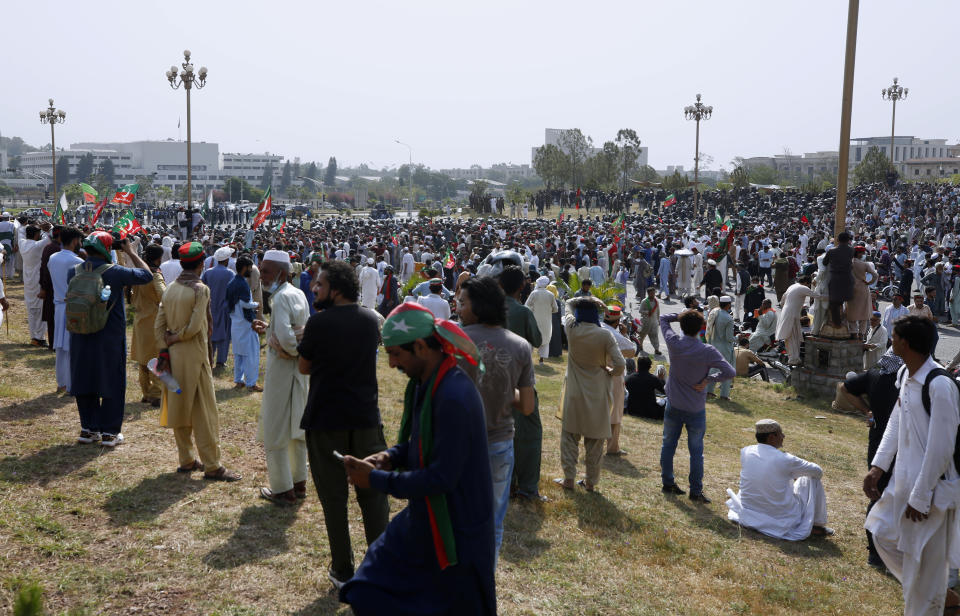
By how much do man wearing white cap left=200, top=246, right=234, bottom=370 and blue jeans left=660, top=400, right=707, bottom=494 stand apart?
16.8 feet

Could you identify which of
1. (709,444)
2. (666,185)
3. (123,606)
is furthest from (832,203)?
(123,606)

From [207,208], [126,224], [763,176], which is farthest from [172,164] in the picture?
[126,224]

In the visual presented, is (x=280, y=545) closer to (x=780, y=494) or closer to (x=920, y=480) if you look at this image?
(x=920, y=480)

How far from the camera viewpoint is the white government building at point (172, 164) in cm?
14012

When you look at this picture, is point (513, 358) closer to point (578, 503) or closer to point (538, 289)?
point (578, 503)

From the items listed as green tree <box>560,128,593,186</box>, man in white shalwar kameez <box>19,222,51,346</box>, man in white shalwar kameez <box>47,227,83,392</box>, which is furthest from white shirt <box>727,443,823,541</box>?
green tree <box>560,128,593,186</box>

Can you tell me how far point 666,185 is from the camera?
5994 centimetres

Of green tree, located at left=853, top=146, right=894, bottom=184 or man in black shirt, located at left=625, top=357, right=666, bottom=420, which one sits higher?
green tree, located at left=853, top=146, right=894, bottom=184

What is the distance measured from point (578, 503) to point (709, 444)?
2.97 meters

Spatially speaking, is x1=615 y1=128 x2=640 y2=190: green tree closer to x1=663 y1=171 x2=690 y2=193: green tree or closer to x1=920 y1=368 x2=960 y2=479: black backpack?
x1=663 y1=171 x2=690 y2=193: green tree

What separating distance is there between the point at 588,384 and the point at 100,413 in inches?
143

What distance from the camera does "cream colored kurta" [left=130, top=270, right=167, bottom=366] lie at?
6809 millimetres

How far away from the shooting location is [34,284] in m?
9.44

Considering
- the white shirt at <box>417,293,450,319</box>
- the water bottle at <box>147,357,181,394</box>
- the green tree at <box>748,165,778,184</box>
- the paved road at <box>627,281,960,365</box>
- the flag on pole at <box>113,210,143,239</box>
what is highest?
the green tree at <box>748,165,778,184</box>
